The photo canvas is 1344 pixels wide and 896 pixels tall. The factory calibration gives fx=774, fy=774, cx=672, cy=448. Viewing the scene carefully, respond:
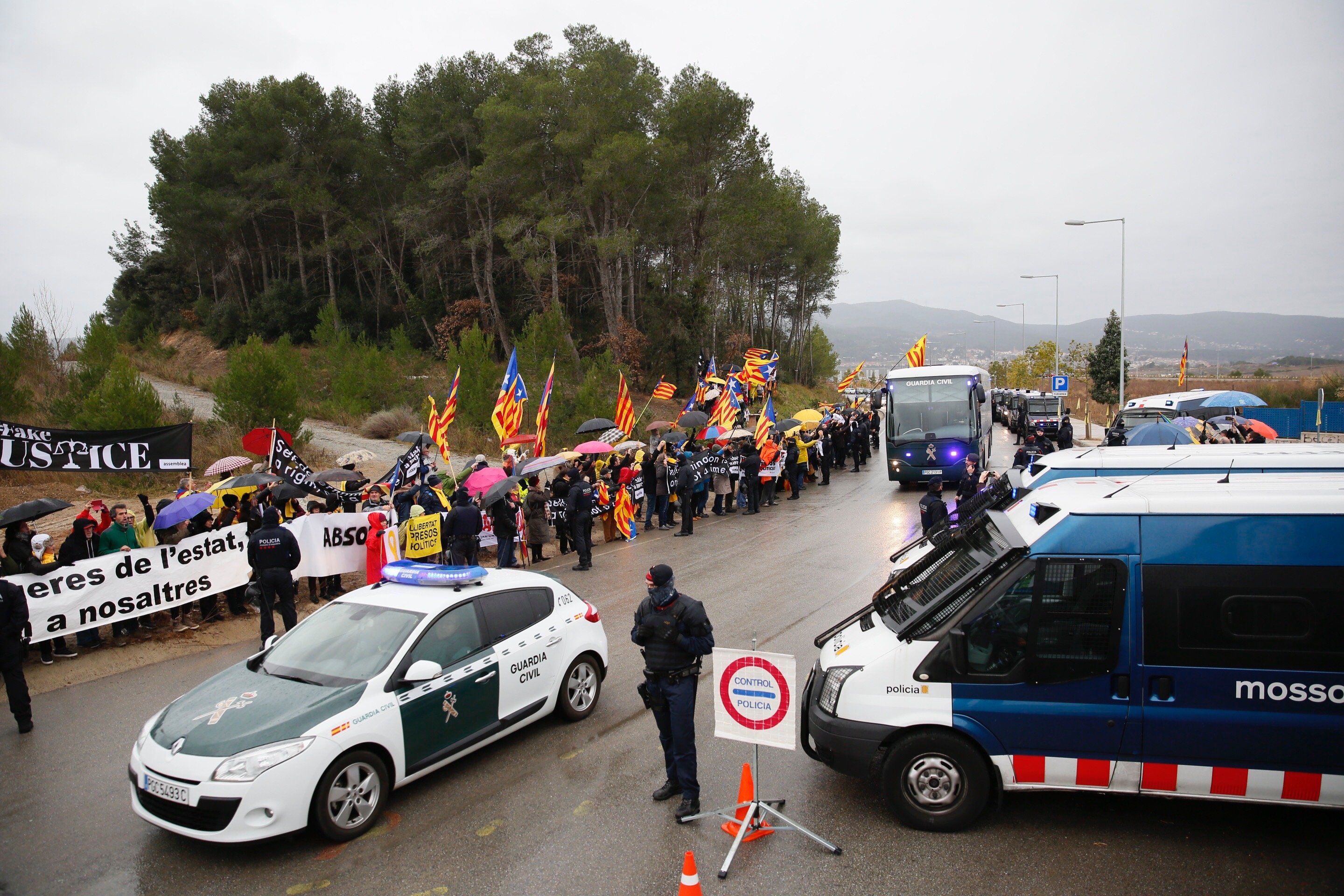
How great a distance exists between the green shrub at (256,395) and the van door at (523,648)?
61.5ft

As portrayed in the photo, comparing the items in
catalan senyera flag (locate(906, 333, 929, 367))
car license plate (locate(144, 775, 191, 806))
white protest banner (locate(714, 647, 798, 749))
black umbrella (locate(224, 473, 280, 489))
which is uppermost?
catalan senyera flag (locate(906, 333, 929, 367))

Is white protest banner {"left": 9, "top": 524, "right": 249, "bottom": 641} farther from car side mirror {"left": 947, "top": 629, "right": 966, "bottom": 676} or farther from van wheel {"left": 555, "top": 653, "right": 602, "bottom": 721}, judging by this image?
car side mirror {"left": 947, "top": 629, "right": 966, "bottom": 676}

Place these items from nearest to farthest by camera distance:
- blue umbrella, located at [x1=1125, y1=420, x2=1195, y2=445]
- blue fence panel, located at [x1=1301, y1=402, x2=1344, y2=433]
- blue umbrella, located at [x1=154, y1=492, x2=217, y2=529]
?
blue umbrella, located at [x1=154, y1=492, x2=217, y2=529] < blue umbrella, located at [x1=1125, y1=420, x2=1195, y2=445] < blue fence panel, located at [x1=1301, y1=402, x2=1344, y2=433]

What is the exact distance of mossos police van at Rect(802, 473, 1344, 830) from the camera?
4.71 metres

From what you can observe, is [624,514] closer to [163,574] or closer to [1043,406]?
[163,574]

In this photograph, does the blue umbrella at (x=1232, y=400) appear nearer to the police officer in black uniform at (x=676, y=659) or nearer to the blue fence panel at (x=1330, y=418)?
the blue fence panel at (x=1330, y=418)

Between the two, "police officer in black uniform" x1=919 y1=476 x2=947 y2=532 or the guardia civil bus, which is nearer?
"police officer in black uniform" x1=919 y1=476 x2=947 y2=532

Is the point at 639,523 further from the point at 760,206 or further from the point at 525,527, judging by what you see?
the point at 760,206

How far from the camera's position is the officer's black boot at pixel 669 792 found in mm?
5684

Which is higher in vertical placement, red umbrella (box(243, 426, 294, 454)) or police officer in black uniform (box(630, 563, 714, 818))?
red umbrella (box(243, 426, 294, 454))

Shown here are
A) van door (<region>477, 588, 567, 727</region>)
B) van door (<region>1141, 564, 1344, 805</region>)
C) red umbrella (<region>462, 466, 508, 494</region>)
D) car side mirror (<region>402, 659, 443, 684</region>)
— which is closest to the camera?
van door (<region>1141, 564, 1344, 805</region>)

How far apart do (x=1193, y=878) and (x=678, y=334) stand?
43172 mm

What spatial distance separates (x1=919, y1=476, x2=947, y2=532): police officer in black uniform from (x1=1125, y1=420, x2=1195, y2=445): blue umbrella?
18.8 feet

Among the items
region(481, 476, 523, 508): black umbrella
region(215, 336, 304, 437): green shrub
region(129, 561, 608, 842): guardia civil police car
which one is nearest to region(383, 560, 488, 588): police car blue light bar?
region(129, 561, 608, 842): guardia civil police car
